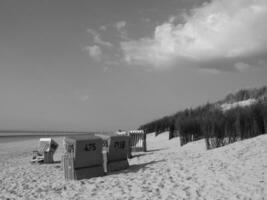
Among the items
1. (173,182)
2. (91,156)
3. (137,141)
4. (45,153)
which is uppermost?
(137,141)

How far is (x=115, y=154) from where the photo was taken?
9.26 metres

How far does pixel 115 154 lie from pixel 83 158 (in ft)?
3.81

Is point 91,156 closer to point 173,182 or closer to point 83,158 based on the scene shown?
point 83,158

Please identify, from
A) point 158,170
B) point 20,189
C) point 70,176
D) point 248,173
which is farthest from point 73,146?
point 248,173

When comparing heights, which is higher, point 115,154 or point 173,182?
point 115,154

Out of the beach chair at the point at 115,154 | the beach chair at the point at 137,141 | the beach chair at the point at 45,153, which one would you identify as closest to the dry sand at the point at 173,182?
the beach chair at the point at 115,154

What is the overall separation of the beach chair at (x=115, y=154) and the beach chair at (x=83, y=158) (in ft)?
1.47

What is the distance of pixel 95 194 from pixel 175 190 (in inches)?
61.2

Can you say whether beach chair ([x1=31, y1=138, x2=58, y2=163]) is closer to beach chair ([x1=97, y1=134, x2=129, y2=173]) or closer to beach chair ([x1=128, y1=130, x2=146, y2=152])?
beach chair ([x1=128, y1=130, x2=146, y2=152])

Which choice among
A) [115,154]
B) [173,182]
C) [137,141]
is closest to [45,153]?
[115,154]

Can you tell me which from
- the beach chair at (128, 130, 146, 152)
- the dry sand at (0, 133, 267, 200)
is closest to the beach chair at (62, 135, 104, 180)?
the dry sand at (0, 133, 267, 200)

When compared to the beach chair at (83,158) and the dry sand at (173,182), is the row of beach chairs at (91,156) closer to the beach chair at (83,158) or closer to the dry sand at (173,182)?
the beach chair at (83,158)

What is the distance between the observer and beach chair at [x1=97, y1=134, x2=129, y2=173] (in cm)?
905

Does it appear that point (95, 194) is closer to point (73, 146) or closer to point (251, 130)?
point (73, 146)
